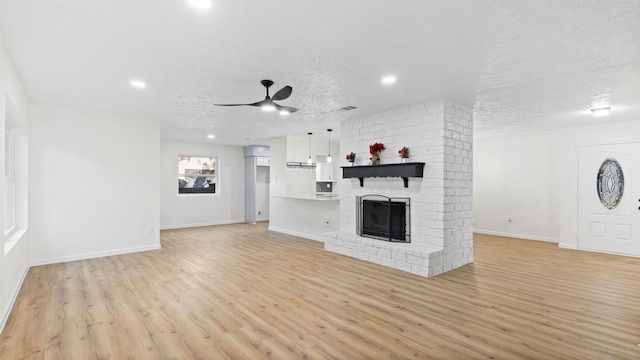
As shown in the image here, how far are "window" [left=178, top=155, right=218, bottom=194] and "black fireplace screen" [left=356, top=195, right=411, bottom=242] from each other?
5754 mm

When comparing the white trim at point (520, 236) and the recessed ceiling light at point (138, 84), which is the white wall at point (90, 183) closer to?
the recessed ceiling light at point (138, 84)

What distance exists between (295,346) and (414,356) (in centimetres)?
92

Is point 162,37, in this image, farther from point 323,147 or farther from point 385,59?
point 323,147

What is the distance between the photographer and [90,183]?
533cm

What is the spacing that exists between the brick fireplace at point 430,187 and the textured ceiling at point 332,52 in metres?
0.33

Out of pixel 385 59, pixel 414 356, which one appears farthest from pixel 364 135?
pixel 414 356

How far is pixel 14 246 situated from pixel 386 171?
4986 millimetres

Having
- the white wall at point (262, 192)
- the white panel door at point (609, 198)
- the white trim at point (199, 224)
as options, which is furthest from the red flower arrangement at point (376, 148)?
the white trim at point (199, 224)

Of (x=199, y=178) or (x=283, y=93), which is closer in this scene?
(x=283, y=93)

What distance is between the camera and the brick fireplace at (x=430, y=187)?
4.58m

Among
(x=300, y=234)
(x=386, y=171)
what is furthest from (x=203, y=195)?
(x=386, y=171)

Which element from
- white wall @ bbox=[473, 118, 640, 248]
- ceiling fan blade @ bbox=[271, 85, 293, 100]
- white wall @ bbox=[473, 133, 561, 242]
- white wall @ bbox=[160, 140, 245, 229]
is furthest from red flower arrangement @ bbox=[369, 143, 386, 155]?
white wall @ bbox=[160, 140, 245, 229]

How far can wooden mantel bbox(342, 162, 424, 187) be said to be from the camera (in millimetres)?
4727

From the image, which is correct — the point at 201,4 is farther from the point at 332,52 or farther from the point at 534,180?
the point at 534,180
